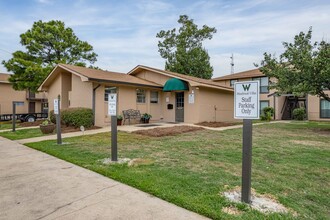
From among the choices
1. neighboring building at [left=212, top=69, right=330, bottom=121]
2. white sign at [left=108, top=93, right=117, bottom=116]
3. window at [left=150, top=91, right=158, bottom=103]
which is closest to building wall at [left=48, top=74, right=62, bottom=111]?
window at [left=150, top=91, right=158, bottom=103]

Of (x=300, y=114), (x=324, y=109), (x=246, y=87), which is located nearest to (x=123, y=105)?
(x=246, y=87)

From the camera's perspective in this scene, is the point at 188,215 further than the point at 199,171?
No

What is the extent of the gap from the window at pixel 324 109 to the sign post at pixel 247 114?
24290 mm

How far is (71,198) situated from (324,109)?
26.0 metres

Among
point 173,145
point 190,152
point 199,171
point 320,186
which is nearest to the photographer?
point 320,186

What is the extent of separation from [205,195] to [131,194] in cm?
115

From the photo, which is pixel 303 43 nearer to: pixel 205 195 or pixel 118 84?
pixel 118 84

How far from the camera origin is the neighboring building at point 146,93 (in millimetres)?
14273

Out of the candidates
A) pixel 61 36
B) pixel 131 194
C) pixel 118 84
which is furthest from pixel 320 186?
pixel 61 36

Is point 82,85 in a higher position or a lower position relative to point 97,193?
higher

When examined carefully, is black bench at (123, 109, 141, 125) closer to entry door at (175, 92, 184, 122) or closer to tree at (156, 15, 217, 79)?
entry door at (175, 92, 184, 122)

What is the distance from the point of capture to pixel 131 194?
366cm

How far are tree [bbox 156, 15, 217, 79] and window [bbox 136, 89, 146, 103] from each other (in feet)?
55.2

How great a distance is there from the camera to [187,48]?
3375 centimetres
